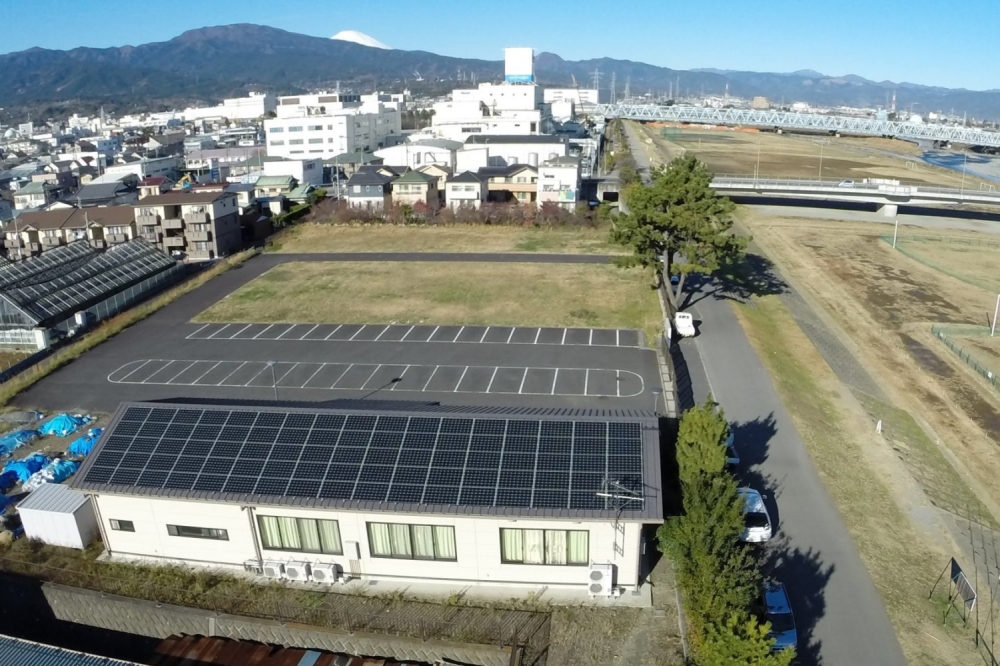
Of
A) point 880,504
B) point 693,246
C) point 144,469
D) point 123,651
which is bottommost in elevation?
point 123,651

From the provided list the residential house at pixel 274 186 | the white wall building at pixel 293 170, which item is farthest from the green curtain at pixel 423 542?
the white wall building at pixel 293 170

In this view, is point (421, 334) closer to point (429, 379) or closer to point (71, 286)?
point (429, 379)

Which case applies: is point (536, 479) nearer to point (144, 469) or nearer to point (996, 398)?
point (144, 469)

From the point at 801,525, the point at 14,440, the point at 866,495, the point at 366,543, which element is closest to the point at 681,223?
the point at 866,495

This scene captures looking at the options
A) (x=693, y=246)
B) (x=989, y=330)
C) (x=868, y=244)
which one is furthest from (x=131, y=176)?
(x=989, y=330)

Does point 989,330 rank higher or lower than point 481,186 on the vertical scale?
lower

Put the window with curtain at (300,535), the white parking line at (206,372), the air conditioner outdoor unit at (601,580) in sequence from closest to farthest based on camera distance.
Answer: the air conditioner outdoor unit at (601,580), the window with curtain at (300,535), the white parking line at (206,372)

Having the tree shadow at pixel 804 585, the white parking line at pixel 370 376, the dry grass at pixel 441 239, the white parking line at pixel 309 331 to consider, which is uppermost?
the dry grass at pixel 441 239

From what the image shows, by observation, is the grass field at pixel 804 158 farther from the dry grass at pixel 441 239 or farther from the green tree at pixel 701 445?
the green tree at pixel 701 445
